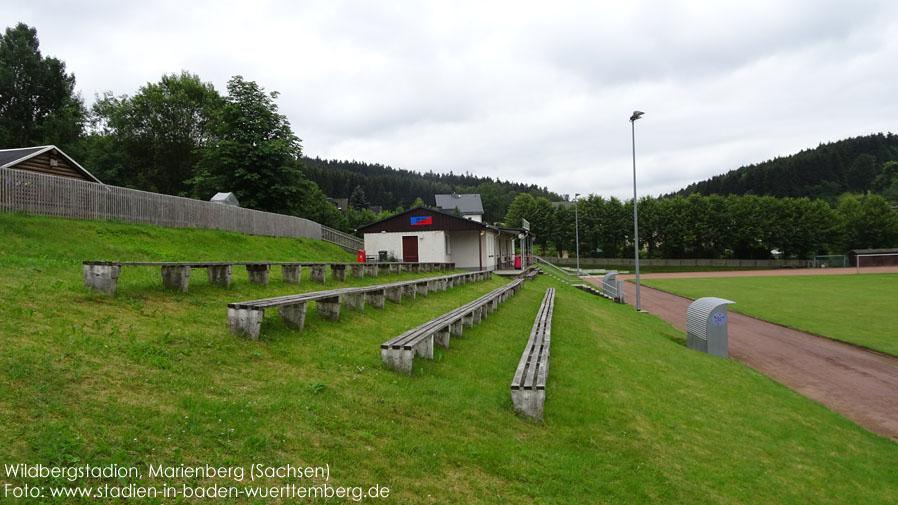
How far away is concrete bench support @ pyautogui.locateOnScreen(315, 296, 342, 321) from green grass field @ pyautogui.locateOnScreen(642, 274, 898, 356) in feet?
55.9

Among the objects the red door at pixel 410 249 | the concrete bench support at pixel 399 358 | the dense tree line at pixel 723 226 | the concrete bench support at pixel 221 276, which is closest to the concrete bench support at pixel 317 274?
the concrete bench support at pixel 221 276

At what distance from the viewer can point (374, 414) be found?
518 cm

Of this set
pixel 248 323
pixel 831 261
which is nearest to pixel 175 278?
pixel 248 323

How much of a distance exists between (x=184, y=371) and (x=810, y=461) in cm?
859

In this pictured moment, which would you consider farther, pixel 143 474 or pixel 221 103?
pixel 221 103

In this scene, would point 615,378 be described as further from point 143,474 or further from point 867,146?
point 867,146

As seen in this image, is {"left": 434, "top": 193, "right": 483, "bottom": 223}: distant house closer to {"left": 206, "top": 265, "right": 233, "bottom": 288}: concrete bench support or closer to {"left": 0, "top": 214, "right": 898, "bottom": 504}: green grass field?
{"left": 206, "top": 265, "right": 233, "bottom": 288}: concrete bench support

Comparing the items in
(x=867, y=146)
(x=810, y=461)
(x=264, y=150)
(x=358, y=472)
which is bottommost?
(x=810, y=461)

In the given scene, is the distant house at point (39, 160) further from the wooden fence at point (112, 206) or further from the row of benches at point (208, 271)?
the row of benches at point (208, 271)

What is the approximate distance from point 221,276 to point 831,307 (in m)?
29.2

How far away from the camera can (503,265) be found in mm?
42656

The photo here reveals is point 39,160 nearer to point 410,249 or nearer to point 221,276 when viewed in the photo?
point 221,276

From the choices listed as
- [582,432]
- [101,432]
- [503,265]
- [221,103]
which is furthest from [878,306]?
[221,103]

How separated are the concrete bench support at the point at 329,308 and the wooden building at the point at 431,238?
23998mm
